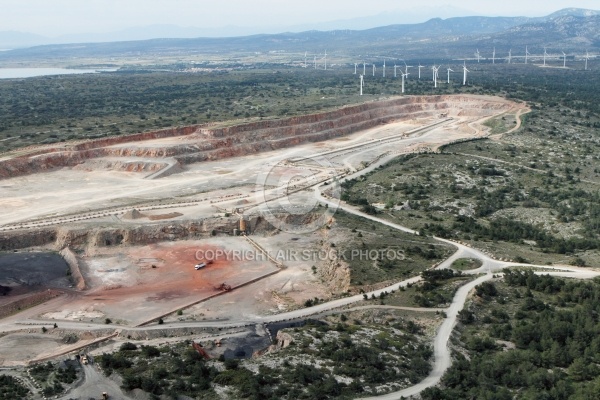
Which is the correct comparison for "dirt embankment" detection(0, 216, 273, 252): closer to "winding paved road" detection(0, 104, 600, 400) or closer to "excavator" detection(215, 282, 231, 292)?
"excavator" detection(215, 282, 231, 292)

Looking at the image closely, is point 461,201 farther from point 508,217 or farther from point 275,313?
point 275,313

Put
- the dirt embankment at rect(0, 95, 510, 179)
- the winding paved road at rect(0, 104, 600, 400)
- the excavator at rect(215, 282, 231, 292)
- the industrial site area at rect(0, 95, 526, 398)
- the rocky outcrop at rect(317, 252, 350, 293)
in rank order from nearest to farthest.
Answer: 1. the winding paved road at rect(0, 104, 600, 400)
2. the industrial site area at rect(0, 95, 526, 398)
3. the rocky outcrop at rect(317, 252, 350, 293)
4. the excavator at rect(215, 282, 231, 292)
5. the dirt embankment at rect(0, 95, 510, 179)

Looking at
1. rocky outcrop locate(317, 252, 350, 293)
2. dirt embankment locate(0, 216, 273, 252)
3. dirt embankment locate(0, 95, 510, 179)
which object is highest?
dirt embankment locate(0, 95, 510, 179)

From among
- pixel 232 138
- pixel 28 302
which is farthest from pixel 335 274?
pixel 232 138

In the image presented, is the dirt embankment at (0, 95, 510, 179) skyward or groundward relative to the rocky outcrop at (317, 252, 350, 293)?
skyward

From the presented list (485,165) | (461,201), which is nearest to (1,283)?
(461,201)

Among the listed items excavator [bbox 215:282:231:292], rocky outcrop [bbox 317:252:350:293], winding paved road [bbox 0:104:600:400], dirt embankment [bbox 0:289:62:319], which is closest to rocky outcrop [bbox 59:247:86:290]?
dirt embankment [bbox 0:289:62:319]

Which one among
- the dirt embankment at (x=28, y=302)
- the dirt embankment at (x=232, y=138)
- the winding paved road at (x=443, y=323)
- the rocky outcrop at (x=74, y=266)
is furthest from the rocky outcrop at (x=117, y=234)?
the dirt embankment at (x=232, y=138)

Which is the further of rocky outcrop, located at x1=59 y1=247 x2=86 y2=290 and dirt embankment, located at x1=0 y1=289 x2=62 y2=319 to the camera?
rocky outcrop, located at x1=59 y1=247 x2=86 y2=290
